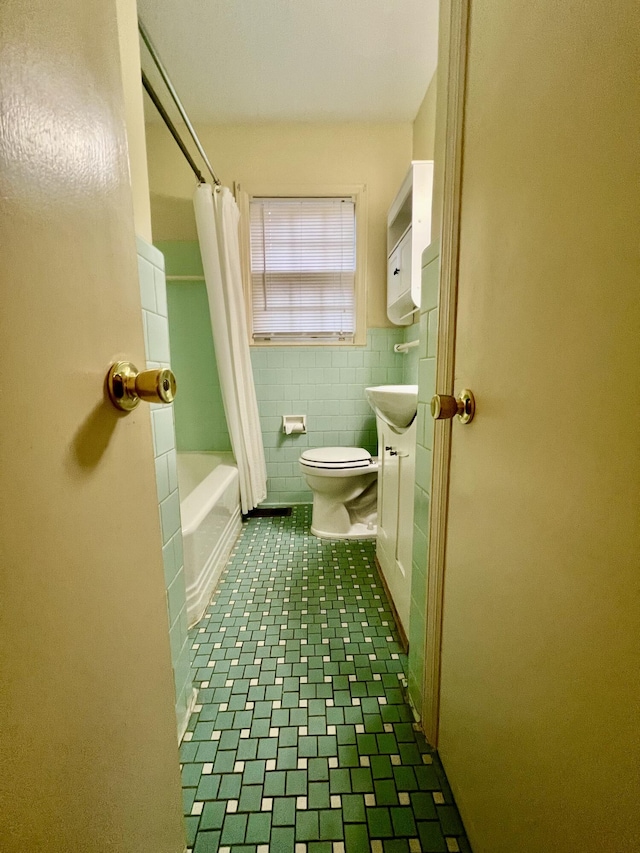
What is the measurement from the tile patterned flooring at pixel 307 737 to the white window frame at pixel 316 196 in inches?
61.1

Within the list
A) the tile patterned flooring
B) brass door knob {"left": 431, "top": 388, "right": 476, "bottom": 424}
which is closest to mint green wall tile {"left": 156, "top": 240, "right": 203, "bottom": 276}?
the tile patterned flooring

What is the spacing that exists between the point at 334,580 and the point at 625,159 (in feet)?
5.38

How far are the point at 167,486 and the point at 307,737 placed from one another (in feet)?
2.49

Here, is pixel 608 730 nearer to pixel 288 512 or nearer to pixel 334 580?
pixel 334 580

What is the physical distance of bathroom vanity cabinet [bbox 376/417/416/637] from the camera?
1.17m

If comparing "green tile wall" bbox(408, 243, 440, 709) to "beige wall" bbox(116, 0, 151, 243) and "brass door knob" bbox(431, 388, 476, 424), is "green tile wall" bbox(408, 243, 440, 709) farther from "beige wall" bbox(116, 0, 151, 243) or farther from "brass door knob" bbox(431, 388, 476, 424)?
"beige wall" bbox(116, 0, 151, 243)

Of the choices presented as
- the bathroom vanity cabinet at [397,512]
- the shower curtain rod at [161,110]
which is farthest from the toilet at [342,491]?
the shower curtain rod at [161,110]

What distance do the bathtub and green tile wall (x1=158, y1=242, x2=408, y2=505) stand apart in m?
0.25

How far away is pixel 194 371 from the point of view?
244 centimetres

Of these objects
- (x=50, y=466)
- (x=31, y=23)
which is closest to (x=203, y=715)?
(x=50, y=466)

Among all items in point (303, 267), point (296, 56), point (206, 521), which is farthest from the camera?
point (303, 267)

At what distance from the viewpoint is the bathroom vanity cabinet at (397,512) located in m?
1.17

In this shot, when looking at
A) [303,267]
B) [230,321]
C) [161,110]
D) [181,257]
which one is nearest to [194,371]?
[230,321]

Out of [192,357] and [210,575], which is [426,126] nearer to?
[192,357]
